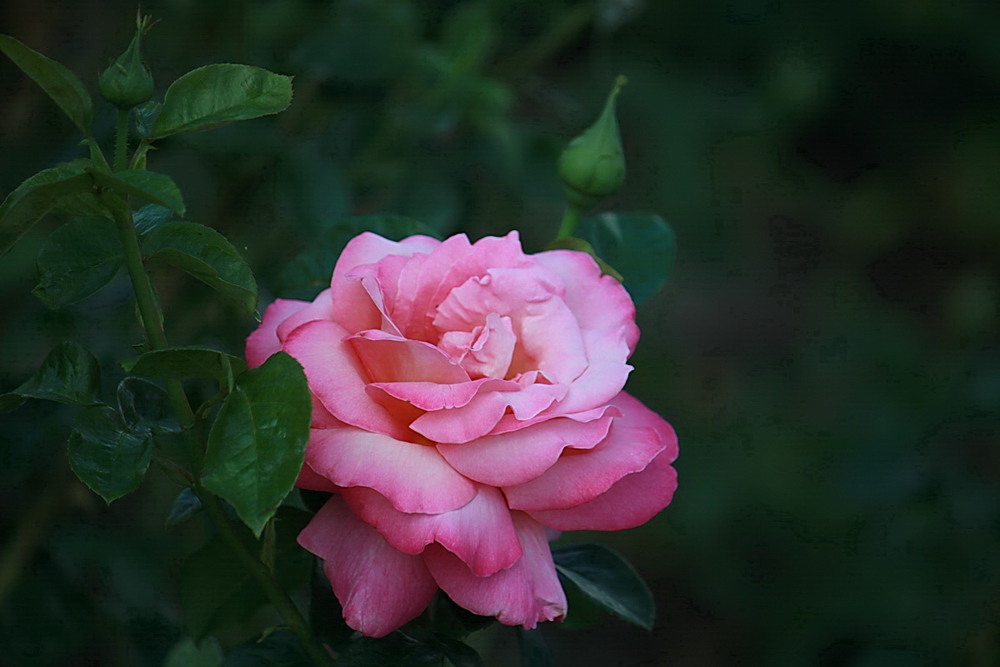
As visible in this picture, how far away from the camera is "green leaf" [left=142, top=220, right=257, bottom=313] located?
42 cm

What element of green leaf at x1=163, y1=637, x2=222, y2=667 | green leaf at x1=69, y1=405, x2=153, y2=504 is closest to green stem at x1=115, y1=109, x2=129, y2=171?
green leaf at x1=69, y1=405, x2=153, y2=504

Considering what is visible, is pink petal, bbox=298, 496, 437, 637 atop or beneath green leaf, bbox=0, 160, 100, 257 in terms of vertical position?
beneath

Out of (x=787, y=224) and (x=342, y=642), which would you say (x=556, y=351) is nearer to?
(x=342, y=642)

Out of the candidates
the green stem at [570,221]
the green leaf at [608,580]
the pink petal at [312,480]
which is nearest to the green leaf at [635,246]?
the green stem at [570,221]

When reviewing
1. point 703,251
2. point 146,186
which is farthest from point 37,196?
point 703,251

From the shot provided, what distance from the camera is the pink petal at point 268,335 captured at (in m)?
0.49

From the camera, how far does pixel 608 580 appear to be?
0.55 m

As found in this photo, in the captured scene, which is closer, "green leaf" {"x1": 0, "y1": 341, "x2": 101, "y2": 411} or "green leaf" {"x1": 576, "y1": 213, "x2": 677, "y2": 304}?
"green leaf" {"x1": 0, "y1": 341, "x2": 101, "y2": 411}

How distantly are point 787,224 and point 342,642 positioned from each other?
193 cm

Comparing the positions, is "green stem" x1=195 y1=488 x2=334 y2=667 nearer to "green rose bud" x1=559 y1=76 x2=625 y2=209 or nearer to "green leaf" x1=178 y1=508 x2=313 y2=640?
"green leaf" x1=178 y1=508 x2=313 y2=640

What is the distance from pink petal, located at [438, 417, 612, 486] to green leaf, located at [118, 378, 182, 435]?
12cm

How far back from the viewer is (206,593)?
23.1 inches

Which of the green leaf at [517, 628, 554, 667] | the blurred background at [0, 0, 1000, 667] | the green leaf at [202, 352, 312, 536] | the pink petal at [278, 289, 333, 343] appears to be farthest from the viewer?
the blurred background at [0, 0, 1000, 667]

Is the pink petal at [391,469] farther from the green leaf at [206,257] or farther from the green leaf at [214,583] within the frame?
the green leaf at [214,583]
